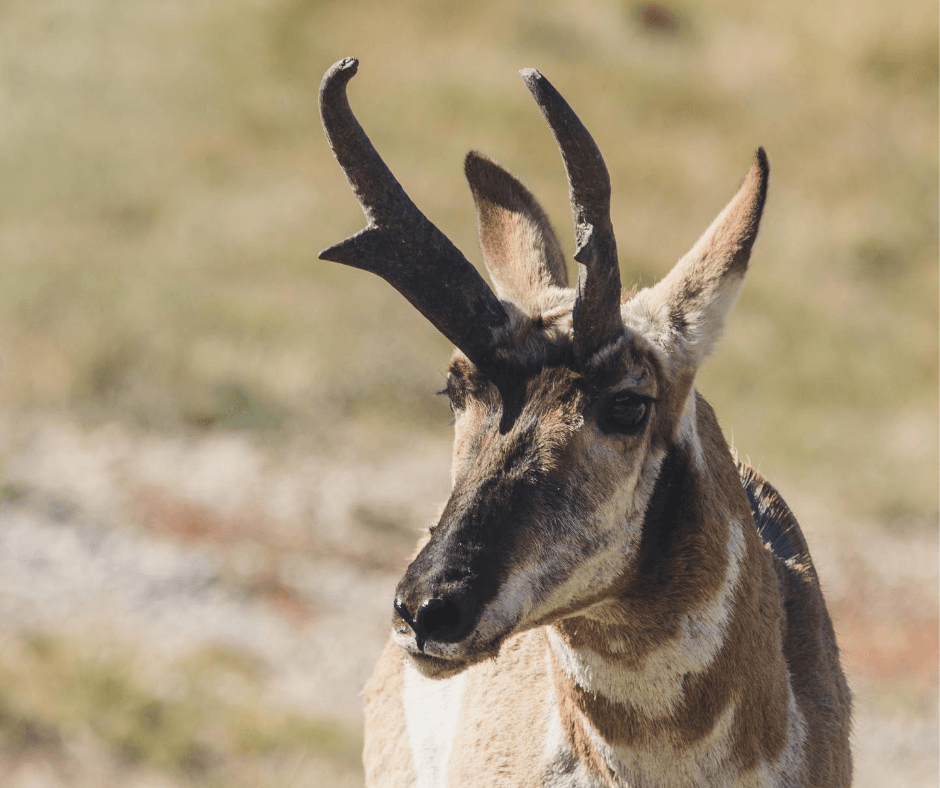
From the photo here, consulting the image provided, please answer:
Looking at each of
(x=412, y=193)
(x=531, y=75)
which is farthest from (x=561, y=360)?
(x=412, y=193)

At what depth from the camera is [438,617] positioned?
3.44 meters

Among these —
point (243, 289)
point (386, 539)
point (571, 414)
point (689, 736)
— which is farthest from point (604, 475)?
point (243, 289)

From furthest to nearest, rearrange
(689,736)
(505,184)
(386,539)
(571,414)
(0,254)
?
(0,254) < (386,539) < (505,184) < (689,736) < (571,414)

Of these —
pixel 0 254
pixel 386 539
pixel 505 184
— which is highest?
pixel 0 254

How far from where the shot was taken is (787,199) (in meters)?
21.5

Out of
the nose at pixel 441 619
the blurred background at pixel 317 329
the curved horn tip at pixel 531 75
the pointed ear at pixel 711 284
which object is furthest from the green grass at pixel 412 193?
the nose at pixel 441 619

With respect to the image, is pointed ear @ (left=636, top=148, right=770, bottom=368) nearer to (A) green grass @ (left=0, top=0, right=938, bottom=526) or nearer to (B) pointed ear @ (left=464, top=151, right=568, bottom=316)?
(B) pointed ear @ (left=464, top=151, right=568, bottom=316)

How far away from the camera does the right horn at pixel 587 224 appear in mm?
3732

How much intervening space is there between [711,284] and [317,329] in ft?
46.6

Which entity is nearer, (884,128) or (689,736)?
(689,736)

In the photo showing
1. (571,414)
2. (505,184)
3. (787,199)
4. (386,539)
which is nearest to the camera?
(571,414)

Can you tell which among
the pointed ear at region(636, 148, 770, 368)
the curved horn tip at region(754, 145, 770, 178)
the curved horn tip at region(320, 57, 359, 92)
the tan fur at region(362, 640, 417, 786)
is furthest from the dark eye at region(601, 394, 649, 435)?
the tan fur at region(362, 640, 417, 786)

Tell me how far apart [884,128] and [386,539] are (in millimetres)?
14047

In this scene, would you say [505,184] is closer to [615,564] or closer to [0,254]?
[615,564]
